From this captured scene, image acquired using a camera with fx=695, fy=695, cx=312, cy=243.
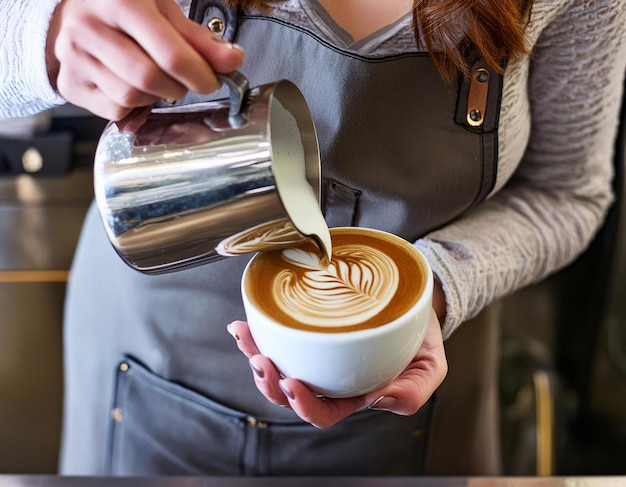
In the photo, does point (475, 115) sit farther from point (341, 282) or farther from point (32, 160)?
point (32, 160)

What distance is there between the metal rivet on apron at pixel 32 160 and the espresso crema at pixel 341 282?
3.27 ft

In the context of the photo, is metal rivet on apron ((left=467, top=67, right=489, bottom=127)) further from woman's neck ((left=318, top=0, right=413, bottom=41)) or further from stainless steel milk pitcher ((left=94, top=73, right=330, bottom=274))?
stainless steel milk pitcher ((left=94, top=73, right=330, bottom=274))

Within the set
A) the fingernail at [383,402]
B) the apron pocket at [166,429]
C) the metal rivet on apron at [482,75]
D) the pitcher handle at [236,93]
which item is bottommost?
the apron pocket at [166,429]

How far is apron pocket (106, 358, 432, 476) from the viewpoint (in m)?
0.99

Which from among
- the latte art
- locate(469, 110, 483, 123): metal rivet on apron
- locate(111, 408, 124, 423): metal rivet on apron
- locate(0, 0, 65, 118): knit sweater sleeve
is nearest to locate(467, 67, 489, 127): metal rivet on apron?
locate(469, 110, 483, 123): metal rivet on apron

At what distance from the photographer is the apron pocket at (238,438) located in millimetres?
993

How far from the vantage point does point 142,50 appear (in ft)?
1.90

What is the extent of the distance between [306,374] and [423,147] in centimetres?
35

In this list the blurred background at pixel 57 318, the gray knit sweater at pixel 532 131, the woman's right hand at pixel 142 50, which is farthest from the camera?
the blurred background at pixel 57 318

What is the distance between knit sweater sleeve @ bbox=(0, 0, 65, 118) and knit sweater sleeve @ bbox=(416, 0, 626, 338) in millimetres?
486

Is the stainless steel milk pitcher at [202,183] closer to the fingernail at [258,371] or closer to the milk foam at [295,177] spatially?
the milk foam at [295,177]

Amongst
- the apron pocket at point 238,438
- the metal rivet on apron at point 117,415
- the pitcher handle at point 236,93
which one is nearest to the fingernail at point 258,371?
the pitcher handle at point 236,93

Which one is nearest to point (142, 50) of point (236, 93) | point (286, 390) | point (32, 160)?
point (236, 93)

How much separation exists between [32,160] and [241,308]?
0.83 metres
